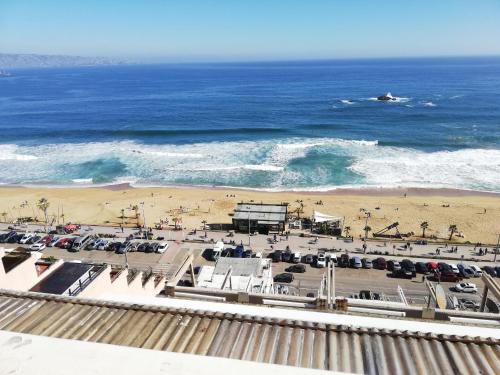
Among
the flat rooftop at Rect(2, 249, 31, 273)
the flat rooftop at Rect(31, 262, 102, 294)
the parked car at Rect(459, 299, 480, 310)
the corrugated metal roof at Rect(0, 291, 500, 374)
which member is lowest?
the parked car at Rect(459, 299, 480, 310)

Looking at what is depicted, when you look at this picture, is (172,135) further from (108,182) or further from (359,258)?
(359,258)

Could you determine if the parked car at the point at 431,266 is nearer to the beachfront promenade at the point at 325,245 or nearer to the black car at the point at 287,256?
the beachfront promenade at the point at 325,245

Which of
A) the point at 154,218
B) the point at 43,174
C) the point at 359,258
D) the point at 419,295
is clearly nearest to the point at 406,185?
the point at 359,258

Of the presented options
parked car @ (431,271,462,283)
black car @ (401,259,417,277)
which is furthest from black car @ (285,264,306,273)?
parked car @ (431,271,462,283)

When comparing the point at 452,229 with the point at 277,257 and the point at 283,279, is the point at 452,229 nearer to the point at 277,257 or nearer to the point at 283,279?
the point at 277,257

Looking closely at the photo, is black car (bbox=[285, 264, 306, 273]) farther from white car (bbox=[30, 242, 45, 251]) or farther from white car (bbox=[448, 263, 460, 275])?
white car (bbox=[30, 242, 45, 251])

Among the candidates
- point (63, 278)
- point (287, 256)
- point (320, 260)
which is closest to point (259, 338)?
point (63, 278)
